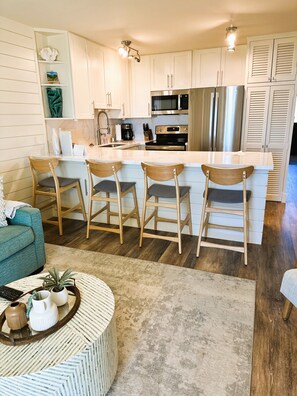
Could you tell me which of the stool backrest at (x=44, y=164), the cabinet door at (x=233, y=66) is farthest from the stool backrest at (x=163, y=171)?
the cabinet door at (x=233, y=66)

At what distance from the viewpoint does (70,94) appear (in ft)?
12.5

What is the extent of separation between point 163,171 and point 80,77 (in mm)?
2159

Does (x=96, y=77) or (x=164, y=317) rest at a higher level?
(x=96, y=77)

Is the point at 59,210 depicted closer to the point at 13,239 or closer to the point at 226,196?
the point at 13,239

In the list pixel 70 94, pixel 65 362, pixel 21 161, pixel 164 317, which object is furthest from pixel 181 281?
pixel 70 94

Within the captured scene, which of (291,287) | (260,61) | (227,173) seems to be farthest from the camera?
(260,61)

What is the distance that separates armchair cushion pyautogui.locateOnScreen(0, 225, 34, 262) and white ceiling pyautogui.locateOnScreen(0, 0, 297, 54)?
83.4 inches

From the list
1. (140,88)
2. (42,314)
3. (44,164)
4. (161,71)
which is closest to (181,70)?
(161,71)

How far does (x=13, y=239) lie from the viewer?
2.24 m

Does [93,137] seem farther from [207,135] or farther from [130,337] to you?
[130,337]

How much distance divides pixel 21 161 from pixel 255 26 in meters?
3.43

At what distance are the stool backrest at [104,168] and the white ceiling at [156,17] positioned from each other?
1541 millimetres

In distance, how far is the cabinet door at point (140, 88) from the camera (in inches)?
200

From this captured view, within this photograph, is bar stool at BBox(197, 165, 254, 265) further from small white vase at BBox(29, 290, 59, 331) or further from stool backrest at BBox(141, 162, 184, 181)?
small white vase at BBox(29, 290, 59, 331)
